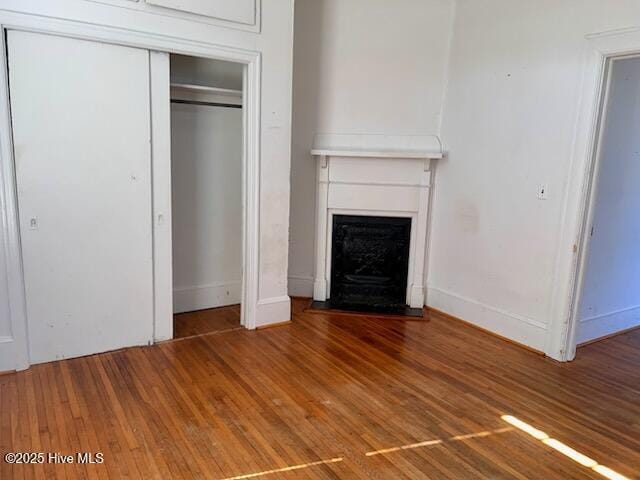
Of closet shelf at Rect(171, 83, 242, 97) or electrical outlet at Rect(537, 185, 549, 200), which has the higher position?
closet shelf at Rect(171, 83, 242, 97)

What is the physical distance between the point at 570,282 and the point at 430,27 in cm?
261

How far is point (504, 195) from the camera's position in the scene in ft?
12.8

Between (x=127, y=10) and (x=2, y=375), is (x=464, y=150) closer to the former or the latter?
(x=127, y=10)

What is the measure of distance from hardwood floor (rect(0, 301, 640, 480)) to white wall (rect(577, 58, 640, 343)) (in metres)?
0.39

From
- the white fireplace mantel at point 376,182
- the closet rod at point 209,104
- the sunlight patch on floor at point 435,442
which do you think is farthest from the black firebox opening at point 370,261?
the sunlight patch on floor at point 435,442

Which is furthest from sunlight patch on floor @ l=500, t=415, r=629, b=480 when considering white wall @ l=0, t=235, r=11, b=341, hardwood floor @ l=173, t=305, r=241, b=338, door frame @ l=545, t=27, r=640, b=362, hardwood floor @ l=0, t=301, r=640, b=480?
white wall @ l=0, t=235, r=11, b=341

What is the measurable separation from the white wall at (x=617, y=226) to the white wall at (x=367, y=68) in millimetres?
1498

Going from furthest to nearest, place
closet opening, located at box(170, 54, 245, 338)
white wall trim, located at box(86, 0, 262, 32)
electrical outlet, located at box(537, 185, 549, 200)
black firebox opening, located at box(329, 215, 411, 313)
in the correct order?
black firebox opening, located at box(329, 215, 411, 313)
closet opening, located at box(170, 54, 245, 338)
electrical outlet, located at box(537, 185, 549, 200)
white wall trim, located at box(86, 0, 262, 32)

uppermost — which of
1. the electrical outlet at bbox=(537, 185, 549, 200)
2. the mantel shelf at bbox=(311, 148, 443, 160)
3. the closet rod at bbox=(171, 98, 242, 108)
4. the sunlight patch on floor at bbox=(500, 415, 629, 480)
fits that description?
the closet rod at bbox=(171, 98, 242, 108)

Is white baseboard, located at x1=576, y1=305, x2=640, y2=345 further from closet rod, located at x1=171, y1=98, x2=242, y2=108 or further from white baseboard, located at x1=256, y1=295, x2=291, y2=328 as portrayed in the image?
closet rod, located at x1=171, y1=98, x2=242, y2=108

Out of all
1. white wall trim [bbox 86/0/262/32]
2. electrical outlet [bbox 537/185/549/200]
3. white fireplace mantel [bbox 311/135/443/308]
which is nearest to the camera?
white wall trim [bbox 86/0/262/32]

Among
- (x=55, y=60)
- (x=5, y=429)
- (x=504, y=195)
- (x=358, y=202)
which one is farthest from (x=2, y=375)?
(x=504, y=195)

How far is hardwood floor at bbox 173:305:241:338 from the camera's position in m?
3.80

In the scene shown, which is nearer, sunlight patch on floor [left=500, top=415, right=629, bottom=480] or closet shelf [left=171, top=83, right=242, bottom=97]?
sunlight patch on floor [left=500, top=415, right=629, bottom=480]
